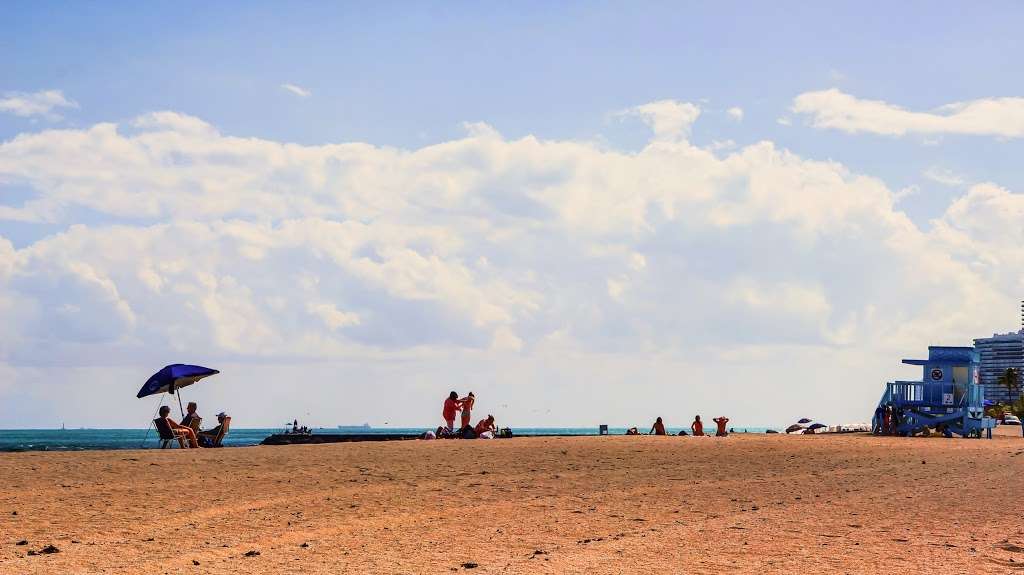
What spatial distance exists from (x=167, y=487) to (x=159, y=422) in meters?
10.7

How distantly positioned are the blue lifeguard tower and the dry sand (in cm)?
1355

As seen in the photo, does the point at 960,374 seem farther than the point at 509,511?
Yes

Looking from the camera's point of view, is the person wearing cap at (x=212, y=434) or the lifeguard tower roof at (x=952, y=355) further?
the lifeguard tower roof at (x=952, y=355)

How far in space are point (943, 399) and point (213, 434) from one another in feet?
82.0

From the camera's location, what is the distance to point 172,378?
102 ft

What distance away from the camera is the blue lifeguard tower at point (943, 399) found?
124 feet

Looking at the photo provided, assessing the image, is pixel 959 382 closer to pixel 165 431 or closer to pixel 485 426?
pixel 485 426

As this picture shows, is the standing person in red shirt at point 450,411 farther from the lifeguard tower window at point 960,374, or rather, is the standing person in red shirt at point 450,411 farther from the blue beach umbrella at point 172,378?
the lifeguard tower window at point 960,374

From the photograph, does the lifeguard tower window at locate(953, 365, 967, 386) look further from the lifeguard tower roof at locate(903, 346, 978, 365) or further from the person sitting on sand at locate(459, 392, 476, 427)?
the person sitting on sand at locate(459, 392, 476, 427)

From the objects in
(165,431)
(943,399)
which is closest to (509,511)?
(165,431)

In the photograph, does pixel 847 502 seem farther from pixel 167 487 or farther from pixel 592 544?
pixel 167 487

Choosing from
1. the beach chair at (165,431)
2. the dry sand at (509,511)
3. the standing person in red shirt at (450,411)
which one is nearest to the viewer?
the dry sand at (509,511)

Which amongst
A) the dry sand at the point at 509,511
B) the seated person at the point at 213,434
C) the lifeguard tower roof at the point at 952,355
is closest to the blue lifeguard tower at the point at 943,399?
the lifeguard tower roof at the point at 952,355

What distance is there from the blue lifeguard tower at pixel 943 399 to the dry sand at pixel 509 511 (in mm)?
13554
